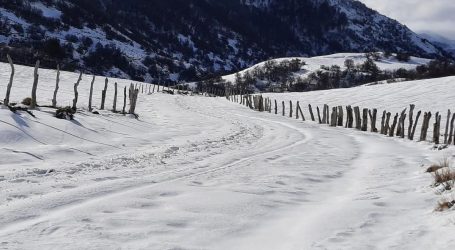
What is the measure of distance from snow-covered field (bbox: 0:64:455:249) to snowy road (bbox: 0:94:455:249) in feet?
0.05

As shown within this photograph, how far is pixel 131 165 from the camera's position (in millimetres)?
10391

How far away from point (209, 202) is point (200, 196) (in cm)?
39

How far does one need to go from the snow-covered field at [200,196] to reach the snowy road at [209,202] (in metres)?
0.02

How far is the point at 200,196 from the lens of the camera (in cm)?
755

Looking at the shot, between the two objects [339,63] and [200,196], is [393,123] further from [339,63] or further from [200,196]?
[339,63]

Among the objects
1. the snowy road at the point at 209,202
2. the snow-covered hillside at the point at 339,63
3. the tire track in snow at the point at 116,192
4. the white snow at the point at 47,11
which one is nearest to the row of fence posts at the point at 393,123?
the snowy road at the point at 209,202

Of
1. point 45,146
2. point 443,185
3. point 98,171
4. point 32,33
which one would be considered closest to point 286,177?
point 443,185

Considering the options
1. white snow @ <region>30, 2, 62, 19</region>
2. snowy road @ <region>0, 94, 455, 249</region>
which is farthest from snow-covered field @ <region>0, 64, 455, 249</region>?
→ white snow @ <region>30, 2, 62, 19</region>

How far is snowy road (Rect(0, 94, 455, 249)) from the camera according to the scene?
5469 mm

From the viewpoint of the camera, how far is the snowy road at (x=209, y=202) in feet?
17.9

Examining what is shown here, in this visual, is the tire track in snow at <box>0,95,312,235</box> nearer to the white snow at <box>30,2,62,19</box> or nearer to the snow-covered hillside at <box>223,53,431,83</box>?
the snow-covered hillside at <box>223,53,431,83</box>

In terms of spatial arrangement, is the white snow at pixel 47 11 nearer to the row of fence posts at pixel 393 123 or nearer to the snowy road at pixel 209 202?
the row of fence posts at pixel 393 123

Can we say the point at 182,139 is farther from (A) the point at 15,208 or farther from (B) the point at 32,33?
(B) the point at 32,33

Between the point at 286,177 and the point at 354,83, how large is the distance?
13595 cm
